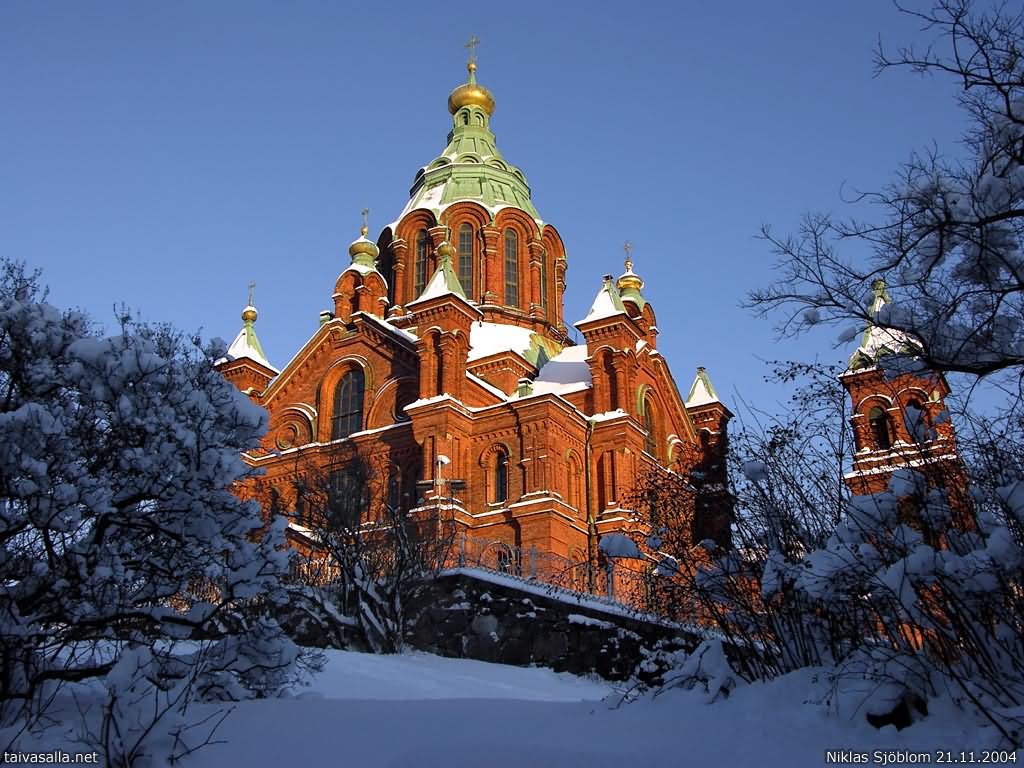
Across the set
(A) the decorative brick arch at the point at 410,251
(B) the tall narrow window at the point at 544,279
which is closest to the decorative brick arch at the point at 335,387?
(A) the decorative brick arch at the point at 410,251

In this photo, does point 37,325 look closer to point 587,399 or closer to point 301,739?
point 301,739

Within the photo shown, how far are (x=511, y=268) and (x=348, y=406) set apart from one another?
995 centimetres

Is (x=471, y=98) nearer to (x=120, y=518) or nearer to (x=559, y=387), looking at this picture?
(x=559, y=387)

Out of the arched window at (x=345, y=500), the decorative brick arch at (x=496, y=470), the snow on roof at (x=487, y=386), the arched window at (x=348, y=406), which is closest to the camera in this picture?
the arched window at (x=345, y=500)

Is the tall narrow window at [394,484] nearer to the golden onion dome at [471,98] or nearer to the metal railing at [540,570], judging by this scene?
the metal railing at [540,570]

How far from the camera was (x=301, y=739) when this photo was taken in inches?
275

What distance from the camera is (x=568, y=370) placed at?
3322cm

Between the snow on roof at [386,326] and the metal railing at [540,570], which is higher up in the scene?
the snow on roof at [386,326]

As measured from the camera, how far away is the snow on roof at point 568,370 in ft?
106

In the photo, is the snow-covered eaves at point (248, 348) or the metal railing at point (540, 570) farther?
the snow-covered eaves at point (248, 348)

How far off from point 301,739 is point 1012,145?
6.49 metres

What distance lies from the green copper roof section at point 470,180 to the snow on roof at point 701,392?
9015mm

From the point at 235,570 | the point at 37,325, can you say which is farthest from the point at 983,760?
the point at 37,325

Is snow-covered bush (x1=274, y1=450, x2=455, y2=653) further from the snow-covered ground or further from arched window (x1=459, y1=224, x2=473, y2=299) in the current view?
arched window (x1=459, y1=224, x2=473, y2=299)
